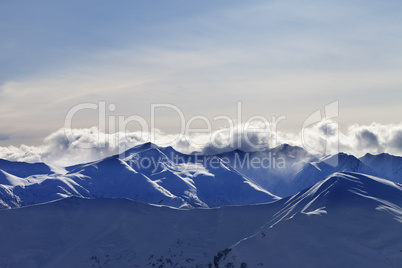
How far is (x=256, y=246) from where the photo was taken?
17850 cm

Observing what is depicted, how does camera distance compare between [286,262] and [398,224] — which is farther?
[398,224]

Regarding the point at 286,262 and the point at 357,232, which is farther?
the point at 357,232

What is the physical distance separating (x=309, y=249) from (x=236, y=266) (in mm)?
25007

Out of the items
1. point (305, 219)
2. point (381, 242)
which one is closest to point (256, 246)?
point (305, 219)

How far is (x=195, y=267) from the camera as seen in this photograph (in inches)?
7864

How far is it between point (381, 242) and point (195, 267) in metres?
66.8

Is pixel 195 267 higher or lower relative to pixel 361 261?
lower

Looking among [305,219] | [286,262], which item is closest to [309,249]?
[286,262]

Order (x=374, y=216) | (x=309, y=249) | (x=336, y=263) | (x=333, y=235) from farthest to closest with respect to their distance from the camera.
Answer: (x=374, y=216)
(x=333, y=235)
(x=309, y=249)
(x=336, y=263)

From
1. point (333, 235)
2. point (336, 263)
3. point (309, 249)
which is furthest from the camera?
point (333, 235)

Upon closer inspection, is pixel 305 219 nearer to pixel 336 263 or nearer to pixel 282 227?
pixel 282 227

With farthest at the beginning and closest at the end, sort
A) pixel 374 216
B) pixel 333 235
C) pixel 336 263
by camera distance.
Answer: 1. pixel 374 216
2. pixel 333 235
3. pixel 336 263

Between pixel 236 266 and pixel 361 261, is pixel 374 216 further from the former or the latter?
pixel 236 266

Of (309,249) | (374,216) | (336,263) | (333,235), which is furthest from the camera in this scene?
(374,216)
